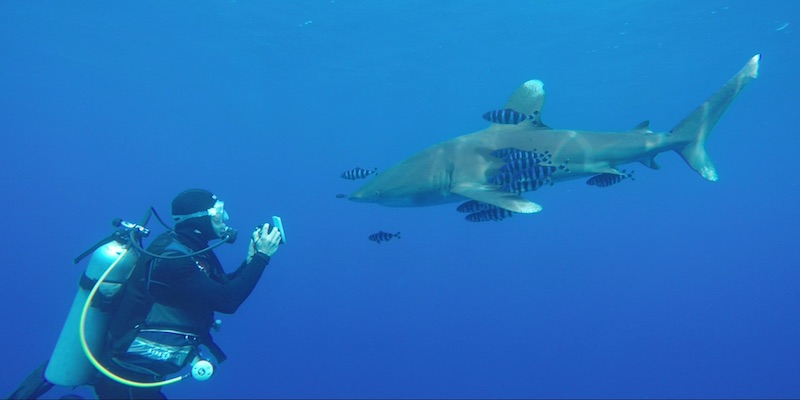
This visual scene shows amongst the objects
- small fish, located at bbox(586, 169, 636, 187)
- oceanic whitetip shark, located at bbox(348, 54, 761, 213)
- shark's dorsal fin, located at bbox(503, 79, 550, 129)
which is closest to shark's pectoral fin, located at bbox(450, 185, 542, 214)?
oceanic whitetip shark, located at bbox(348, 54, 761, 213)

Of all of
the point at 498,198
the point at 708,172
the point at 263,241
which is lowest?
the point at 263,241

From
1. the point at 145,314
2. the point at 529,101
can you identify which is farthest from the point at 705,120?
the point at 145,314

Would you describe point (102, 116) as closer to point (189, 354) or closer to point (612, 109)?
point (612, 109)

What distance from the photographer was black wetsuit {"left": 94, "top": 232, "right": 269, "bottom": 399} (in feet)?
14.0

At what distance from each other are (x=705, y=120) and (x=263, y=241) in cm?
620

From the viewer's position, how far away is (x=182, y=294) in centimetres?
434

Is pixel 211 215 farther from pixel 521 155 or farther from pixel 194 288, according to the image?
pixel 521 155

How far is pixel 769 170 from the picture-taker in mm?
97312

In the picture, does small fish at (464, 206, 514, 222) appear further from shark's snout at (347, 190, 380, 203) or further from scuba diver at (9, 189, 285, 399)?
scuba diver at (9, 189, 285, 399)

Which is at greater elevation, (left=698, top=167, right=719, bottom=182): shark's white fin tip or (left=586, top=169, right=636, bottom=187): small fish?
(left=698, top=167, right=719, bottom=182): shark's white fin tip

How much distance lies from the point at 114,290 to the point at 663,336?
4161cm

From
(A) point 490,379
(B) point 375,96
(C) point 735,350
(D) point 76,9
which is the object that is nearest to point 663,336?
(C) point 735,350

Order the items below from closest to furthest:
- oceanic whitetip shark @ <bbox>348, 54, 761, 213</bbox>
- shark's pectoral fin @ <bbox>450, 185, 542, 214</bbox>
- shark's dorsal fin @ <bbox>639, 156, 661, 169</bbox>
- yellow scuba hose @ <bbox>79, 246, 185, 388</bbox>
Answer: yellow scuba hose @ <bbox>79, 246, 185, 388</bbox>, shark's pectoral fin @ <bbox>450, 185, 542, 214</bbox>, oceanic whitetip shark @ <bbox>348, 54, 761, 213</bbox>, shark's dorsal fin @ <bbox>639, 156, 661, 169</bbox>

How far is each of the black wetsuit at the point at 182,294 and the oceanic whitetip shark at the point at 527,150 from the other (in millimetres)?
2307
